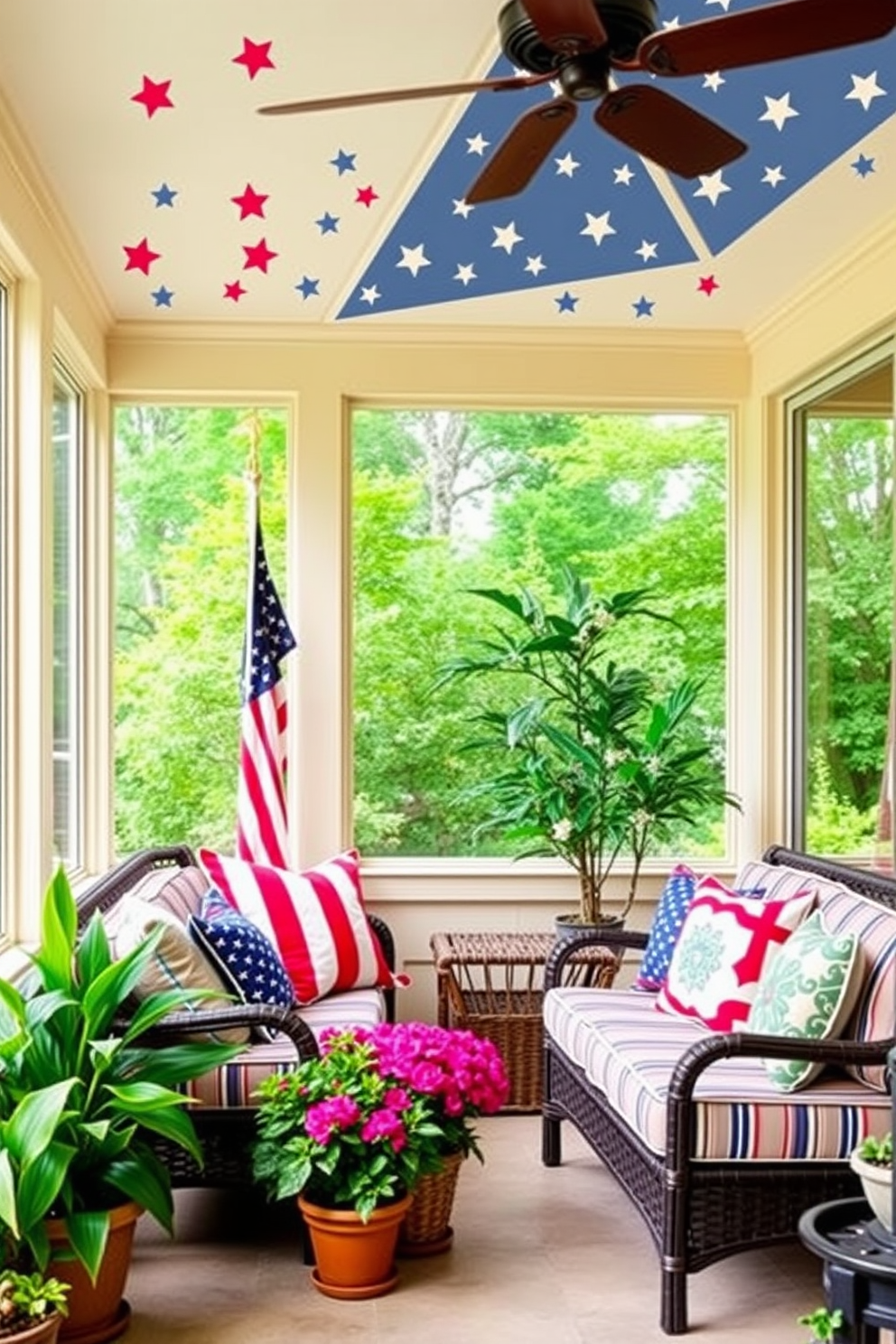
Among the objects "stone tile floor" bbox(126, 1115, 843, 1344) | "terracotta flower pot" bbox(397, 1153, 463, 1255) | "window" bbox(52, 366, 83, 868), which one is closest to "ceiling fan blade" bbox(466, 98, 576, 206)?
"window" bbox(52, 366, 83, 868)

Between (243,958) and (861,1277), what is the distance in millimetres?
1974

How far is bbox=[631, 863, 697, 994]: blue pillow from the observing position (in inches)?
160

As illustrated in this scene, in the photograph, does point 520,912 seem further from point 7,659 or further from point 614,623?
point 7,659

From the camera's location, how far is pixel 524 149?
9.32 feet

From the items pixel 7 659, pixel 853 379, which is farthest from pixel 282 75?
pixel 853 379

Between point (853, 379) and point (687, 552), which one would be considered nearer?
point (853, 379)

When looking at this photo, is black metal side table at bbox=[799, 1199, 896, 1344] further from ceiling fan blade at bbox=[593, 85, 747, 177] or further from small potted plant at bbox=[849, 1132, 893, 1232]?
ceiling fan blade at bbox=[593, 85, 747, 177]

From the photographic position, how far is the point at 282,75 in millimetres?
3471

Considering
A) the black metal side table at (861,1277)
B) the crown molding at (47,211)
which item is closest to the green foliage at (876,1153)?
the black metal side table at (861,1277)

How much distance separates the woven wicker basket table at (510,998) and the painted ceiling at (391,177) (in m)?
2.35

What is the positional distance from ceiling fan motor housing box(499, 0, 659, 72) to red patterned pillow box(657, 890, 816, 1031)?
214 centimetres

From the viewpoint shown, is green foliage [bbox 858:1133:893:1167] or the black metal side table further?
green foliage [bbox 858:1133:893:1167]

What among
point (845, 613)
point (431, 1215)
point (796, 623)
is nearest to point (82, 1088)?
point (431, 1215)

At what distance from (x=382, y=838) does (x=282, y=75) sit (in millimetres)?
2809
